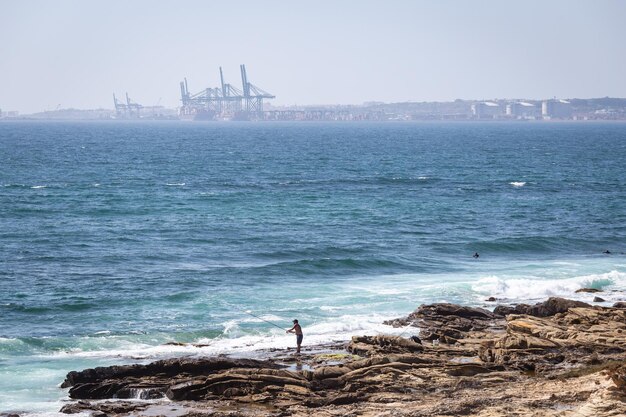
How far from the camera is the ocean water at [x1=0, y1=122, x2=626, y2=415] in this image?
33.3 m

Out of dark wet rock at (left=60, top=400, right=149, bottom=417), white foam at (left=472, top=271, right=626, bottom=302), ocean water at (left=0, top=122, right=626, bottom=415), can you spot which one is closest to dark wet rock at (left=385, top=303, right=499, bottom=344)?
ocean water at (left=0, top=122, right=626, bottom=415)

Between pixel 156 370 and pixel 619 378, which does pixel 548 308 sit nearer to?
pixel 619 378

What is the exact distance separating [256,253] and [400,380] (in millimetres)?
25426

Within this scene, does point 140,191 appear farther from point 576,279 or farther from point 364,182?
point 576,279

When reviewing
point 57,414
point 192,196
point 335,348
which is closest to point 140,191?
point 192,196

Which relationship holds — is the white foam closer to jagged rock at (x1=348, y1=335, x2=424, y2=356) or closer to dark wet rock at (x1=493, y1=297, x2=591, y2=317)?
dark wet rock at (x1=493, y1=297, x2=591, y2=317)

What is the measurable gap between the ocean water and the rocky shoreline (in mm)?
2338

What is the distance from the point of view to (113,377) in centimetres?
2564

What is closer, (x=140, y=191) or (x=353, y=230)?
(x=353, y=230)

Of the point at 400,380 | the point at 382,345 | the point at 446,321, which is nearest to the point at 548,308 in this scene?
the point at 446,321

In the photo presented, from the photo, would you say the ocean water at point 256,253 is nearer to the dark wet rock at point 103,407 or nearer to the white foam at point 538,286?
the white foam at point 538,286

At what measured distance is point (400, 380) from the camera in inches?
989

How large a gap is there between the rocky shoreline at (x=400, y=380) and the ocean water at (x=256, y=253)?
2.34 m

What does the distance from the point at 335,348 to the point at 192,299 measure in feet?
35.2
